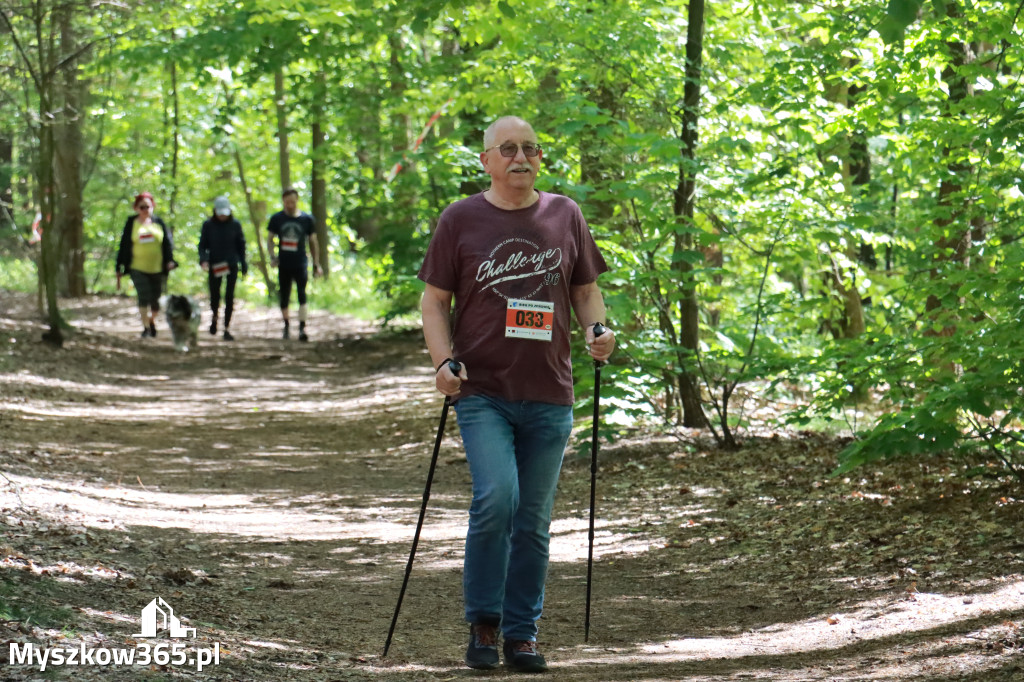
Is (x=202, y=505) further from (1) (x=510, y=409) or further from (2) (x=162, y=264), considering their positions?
(2) (x=162, y=264)

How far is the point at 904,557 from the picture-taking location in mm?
5832

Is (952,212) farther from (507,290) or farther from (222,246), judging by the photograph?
(222,246)

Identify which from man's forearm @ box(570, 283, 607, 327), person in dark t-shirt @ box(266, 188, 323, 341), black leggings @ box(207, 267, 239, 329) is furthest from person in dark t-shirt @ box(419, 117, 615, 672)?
black leggings @ box(207, 267, 239, 329)

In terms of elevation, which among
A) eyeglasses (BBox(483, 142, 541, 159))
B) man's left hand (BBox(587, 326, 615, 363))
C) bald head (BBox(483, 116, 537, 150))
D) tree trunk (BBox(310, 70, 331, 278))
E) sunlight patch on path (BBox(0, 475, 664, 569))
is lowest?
sunlight patch on path (BBox(0, 475, 664, 569))

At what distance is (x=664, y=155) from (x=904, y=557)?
3.24 metres

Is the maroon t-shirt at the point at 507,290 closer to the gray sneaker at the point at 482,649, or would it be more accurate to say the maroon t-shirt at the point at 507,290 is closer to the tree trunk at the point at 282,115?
the gray sneaker at the point at 482,649

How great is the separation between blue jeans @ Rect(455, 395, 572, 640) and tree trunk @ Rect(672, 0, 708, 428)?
3.79m

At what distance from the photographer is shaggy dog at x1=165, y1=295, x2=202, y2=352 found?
1571 cm

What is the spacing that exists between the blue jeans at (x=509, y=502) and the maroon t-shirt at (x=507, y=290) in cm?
9

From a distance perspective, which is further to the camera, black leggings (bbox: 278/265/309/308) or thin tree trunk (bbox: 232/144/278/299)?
thin tree trunk (bbox: 232/144/278/299)

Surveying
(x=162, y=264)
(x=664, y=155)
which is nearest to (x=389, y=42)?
(x=162, y=264)

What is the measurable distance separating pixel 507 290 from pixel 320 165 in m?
17.5

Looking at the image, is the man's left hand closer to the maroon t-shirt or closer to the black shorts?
the maroon t-shirt

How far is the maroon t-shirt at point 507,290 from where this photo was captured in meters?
4.25
